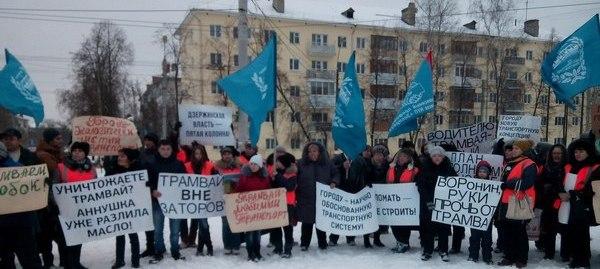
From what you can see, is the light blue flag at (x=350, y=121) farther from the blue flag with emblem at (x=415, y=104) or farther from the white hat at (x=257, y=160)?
the white hat at (x=257, y=160)

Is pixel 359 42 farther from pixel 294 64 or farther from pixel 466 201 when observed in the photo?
pixel 466 201

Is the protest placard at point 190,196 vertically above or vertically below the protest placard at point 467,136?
below

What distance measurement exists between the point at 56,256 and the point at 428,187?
19.8ft

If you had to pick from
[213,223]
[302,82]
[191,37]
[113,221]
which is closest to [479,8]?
[302,82]

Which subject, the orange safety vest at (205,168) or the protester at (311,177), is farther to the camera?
the orange safety vest at (205,168)

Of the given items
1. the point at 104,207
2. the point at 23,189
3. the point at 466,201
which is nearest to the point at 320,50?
the point at 466,201

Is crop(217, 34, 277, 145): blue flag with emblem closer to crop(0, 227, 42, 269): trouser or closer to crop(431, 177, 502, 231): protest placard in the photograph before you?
crop(431, 177, 502, 231): protest placard

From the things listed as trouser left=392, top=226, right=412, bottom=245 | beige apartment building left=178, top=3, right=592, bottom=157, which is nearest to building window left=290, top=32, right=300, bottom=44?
beige apartment building left=178, top=3, right=592, bottom=157

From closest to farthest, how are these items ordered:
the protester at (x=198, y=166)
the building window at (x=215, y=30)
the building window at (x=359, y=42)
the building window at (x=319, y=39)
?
the protester at (x=198, y=166) → the building window at (x=215, y=30) → the building window at (x=319, y=39) → the building window at (x=359, y=42)

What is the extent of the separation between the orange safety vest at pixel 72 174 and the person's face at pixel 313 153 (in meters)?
3.28

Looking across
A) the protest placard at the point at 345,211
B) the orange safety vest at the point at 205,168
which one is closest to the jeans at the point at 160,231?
the orange safety vest at the point at 205,168

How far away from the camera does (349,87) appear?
27.5 ft

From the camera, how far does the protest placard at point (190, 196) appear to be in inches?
273

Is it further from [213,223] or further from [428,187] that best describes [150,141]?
[428,187]
